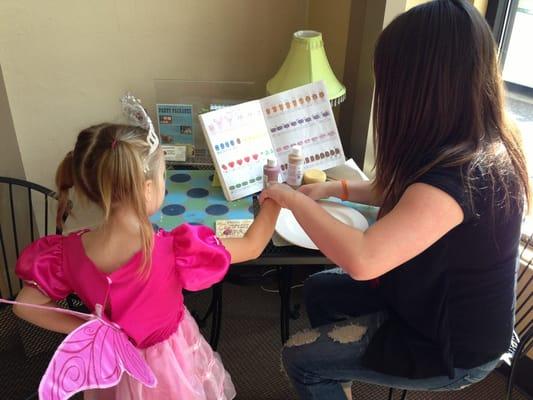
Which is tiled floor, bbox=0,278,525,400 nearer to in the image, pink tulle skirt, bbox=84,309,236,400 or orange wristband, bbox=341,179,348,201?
pink tulle skirt, bbox=84,309,236,400

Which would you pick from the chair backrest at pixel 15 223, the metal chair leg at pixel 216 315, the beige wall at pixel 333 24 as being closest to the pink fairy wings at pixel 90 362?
the metal chair leg at pixel 216 315

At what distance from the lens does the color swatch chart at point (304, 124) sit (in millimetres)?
1546

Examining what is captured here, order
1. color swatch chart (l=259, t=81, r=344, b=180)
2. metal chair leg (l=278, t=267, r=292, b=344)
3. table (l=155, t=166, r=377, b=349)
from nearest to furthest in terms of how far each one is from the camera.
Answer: table (l=155, t=166, r=377, b=349) < color swatch chart (l=259, t=81, r=344, b=180) < metal chair leg (l=278, t=267, r=292, b=344)

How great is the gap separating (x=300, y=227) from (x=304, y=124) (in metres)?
0.38

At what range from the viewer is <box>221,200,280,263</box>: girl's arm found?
46.7 inches

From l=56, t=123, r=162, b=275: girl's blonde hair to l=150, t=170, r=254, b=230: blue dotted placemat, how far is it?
35 centimetres

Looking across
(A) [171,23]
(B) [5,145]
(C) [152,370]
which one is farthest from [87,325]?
(A) [171,23]

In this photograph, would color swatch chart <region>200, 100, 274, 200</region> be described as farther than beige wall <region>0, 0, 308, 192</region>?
No

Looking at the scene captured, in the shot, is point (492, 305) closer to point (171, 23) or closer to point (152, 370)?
point (152, 370)

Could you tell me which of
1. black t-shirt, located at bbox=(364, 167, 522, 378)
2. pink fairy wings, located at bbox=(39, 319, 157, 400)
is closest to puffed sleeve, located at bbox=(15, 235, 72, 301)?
pink fairy wings, located at bbox=(39, 319, 157, 400)

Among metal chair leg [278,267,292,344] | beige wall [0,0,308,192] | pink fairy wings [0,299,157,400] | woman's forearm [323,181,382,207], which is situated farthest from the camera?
beige wall [0,0,308,192]

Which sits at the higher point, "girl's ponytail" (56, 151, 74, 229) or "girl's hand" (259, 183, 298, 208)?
"girl's ponytail" (56, 151, 74, 229)

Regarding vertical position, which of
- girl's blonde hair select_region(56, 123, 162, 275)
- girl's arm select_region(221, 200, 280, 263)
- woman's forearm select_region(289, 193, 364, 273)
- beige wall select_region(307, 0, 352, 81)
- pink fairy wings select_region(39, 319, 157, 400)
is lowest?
Answer: pink fairy wings select_region(39, 319, 157, 400)

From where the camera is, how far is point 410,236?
37.7 inches
